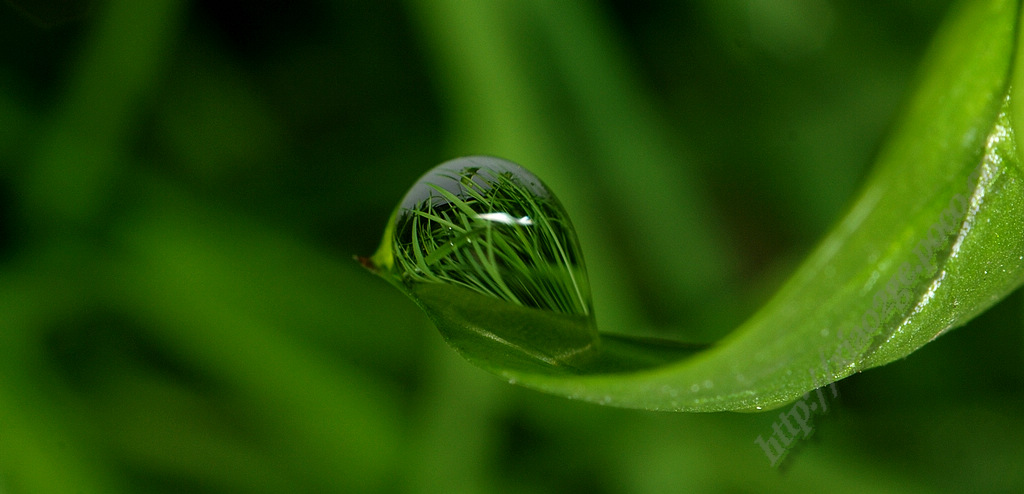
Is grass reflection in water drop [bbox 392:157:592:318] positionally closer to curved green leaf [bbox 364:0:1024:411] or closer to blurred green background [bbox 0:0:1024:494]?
curved green leaf [bbox 364:0:1024:411]

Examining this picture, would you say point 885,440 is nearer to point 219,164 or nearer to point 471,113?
point 471,113

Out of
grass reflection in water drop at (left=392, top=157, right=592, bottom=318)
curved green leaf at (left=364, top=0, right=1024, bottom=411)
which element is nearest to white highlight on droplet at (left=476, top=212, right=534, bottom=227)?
grass reflection in water drop at (left=392, top=157, right=592, bottom=318)

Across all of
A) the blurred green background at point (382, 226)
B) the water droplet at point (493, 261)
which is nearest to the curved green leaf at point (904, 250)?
the water droplet at point (493, 261)

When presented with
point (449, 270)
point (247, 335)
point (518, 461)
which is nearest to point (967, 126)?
point (449, 270)

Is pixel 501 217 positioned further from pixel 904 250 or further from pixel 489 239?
pixel 904 250

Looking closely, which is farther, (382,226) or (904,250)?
(382,226)

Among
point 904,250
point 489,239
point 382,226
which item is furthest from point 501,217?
point 382,226
